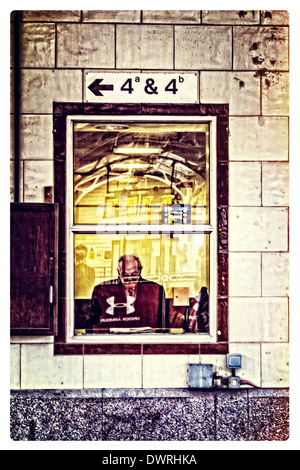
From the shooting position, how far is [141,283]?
4.63 m

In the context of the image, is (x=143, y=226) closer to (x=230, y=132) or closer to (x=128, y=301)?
(x=128, y=301)

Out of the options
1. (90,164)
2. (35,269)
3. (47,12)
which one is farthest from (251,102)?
(35,269)

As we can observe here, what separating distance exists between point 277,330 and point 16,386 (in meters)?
2.50

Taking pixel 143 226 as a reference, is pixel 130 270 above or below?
below

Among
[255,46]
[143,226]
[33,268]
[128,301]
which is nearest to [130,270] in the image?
[128,301]

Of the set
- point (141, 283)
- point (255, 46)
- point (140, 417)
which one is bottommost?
point (140, 417)

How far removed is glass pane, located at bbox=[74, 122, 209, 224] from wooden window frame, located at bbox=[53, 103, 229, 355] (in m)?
0.13

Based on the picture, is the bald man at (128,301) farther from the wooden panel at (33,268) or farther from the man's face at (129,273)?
the wooden panel at (33,268)

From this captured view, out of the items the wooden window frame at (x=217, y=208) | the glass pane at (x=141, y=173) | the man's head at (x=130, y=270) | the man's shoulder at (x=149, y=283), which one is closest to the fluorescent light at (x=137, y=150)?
the glass pane at (x=141, y=173)

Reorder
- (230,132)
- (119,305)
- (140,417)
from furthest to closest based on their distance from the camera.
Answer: (119,305), (230,132), (140,417)

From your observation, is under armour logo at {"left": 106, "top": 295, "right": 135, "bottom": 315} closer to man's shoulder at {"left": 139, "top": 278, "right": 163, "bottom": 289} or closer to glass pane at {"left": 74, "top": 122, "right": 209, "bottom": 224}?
man's shoulder at {"left": 139, "top": 278, "right": 163, "bottom": 289}

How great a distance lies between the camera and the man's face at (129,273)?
182 inches

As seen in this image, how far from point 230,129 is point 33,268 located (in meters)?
2.26
